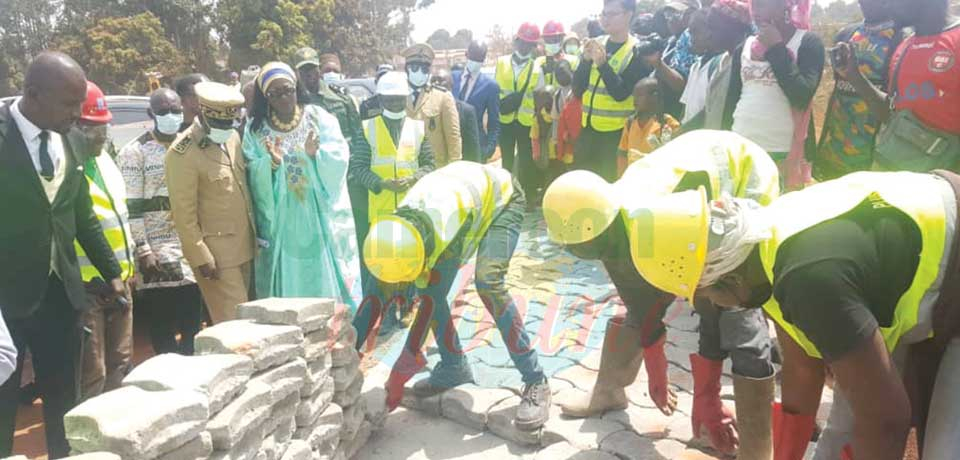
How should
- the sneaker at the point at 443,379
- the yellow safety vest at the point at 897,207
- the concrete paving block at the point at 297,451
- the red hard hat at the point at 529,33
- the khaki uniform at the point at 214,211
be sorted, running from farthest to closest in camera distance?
the red hard hat at the point at 529,33 < the sneaker at the point at 443,379 < the khaki uniform at the point at 214,211 < the concrete paving block at the point at 297,451 < the yellow safety vest at the point at 897,207

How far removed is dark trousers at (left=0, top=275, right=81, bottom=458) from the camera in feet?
9.11

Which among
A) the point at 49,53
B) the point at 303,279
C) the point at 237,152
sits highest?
the point at 49,53

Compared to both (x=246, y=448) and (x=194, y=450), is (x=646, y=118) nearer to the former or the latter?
(x=246, y=448)

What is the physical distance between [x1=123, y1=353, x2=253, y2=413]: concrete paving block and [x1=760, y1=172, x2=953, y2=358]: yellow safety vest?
1669mm

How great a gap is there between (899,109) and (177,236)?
12.1ft

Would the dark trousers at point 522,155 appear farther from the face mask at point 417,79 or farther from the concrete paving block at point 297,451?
the concrete paving block at point 297,451

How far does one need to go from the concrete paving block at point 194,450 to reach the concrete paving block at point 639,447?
1664 mm

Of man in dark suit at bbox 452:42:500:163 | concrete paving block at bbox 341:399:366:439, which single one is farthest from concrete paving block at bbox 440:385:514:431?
man in dark suit at bbox 452:42:500:163

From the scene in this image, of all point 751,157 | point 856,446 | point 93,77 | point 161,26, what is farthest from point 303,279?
point 161,26

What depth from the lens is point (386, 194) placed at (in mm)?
4523

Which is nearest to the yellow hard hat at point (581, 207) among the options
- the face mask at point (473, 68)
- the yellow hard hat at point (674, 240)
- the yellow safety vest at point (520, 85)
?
the yellow hard hat at point (674, 240)

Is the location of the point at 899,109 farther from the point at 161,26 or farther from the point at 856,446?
the point at 161,26

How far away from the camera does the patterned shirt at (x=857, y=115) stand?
3.69 metres

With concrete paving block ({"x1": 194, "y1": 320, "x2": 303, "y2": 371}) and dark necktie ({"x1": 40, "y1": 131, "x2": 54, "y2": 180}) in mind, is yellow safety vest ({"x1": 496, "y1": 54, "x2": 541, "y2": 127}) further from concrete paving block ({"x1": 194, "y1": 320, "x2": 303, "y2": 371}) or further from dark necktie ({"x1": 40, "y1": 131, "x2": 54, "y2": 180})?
dark necktie ({"x1": 40, "y1": 131, "x2": 54, "y2": 180})
